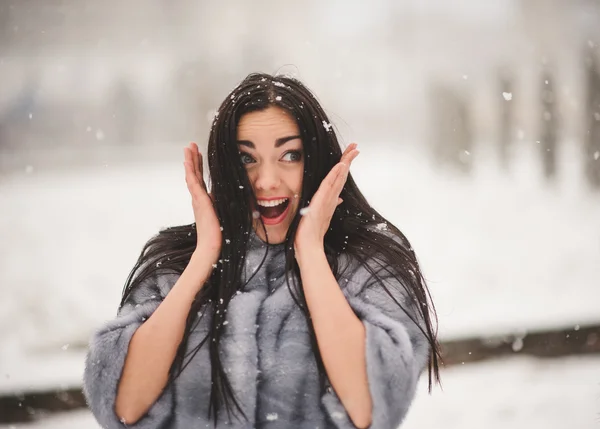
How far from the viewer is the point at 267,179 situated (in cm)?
108

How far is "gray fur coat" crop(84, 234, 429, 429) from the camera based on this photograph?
3.29ft

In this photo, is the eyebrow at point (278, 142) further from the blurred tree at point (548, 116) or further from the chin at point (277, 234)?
the blurred tree at point (548, 116)

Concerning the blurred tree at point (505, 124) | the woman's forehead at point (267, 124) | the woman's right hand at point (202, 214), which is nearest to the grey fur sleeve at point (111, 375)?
the woman's right hand at point (202, 214)

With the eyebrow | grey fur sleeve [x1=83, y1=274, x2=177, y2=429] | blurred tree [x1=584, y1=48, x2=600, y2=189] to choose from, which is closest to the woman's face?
the eyebrow

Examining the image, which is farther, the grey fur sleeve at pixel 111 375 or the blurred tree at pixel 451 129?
the blurred tree at pixel 451 129

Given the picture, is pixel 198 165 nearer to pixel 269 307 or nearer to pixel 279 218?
pixel 279 218

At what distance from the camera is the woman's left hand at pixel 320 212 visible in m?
1.05

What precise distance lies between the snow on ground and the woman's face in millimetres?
1726

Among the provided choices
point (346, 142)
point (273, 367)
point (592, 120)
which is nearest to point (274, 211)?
point (273, 367)

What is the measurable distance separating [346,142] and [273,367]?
1907mm

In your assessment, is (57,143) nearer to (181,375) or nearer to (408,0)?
(408,0)

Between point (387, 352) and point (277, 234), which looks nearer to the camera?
point (387, 352)

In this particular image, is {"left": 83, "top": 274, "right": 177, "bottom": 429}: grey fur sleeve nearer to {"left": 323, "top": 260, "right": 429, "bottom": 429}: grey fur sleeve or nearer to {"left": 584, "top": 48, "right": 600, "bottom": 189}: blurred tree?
{"left": 323, "top": 260, "right": 429, "bottom": 429}: grey fur sleeve

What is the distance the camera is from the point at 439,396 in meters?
2.64
